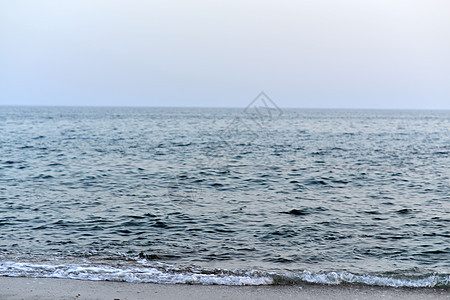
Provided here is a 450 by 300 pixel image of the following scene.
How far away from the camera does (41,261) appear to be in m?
8.70

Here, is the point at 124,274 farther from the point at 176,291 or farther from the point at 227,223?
the point at 227,223

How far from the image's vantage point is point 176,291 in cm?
716

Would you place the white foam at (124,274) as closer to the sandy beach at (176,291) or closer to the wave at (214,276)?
the wave at (214,276)

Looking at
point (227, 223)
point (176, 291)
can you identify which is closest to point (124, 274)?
point (176, 291)

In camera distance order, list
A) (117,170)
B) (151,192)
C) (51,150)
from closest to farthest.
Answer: (151,192) < (117,170) < (51,150)

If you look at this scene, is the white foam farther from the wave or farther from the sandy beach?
the sandy beach

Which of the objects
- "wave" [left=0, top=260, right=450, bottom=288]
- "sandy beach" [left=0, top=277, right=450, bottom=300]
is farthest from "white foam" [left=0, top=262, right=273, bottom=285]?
"sandy beach" [left=0, top=277, right=450, bottom=300]

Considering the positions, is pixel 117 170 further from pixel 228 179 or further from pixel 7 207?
pixel 7 207

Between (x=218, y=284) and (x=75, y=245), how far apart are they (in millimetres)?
4223

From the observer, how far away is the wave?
25.2 feet

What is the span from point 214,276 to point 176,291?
0.95 metres

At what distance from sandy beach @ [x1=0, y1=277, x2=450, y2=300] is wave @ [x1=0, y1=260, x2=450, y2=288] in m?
0.21

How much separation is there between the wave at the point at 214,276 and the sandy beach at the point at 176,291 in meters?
0.21

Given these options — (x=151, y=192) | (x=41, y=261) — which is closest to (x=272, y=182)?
(x=151, y=192)
